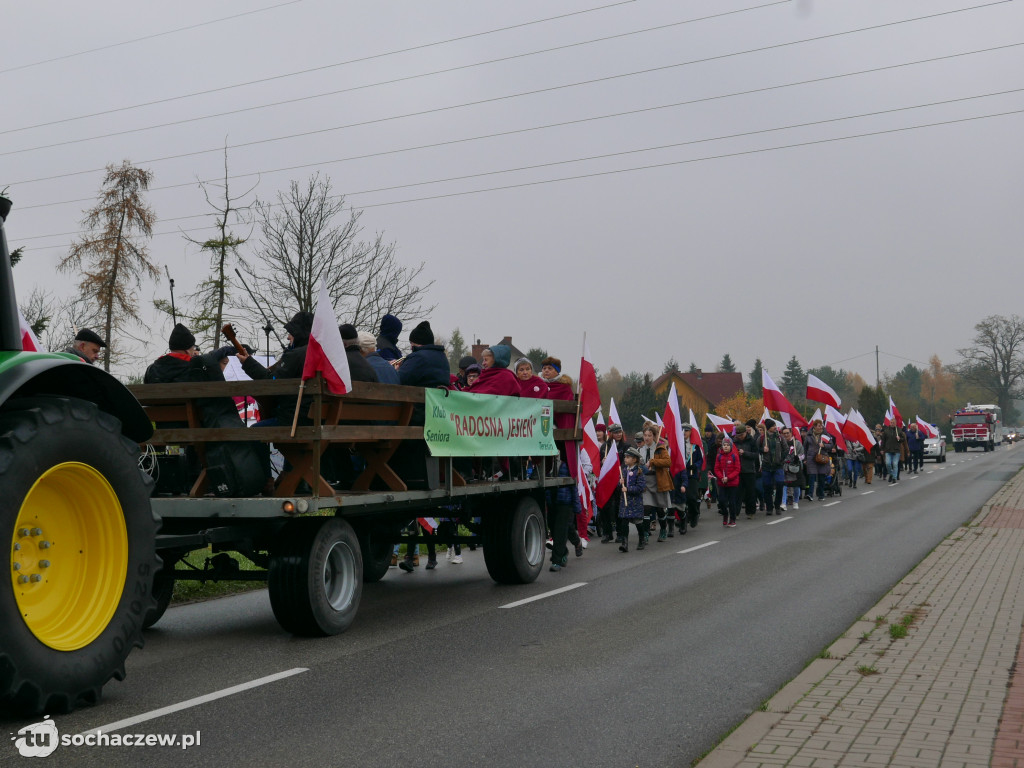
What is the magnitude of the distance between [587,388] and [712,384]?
389ft

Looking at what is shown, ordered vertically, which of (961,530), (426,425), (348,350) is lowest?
(961,530)

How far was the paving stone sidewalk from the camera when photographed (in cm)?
477

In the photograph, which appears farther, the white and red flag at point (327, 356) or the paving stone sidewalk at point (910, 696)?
the white and red flag at point (327, 356)

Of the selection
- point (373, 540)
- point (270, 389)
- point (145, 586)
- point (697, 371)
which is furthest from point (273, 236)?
point (697, 371)

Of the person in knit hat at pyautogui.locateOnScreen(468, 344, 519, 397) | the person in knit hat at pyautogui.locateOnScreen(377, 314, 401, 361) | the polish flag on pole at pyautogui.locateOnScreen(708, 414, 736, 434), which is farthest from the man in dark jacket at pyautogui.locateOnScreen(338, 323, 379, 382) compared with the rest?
the polish flag on pole at pyautogui.locateOnScreen(708, 414, 736, 434)

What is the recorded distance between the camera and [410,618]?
346 inches

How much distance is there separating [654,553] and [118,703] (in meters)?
9.57

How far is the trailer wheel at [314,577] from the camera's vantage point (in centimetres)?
746

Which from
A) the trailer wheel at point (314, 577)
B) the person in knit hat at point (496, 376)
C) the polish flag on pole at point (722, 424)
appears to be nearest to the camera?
the trailer wheel at point (314, 577)

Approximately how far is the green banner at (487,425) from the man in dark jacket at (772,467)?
11646mm

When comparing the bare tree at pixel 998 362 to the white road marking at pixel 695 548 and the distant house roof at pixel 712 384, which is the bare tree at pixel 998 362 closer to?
the distant house roof at pixel 712 384

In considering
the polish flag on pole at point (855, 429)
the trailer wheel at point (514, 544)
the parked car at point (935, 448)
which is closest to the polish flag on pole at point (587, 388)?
the trailer wheel at point (514, 544)

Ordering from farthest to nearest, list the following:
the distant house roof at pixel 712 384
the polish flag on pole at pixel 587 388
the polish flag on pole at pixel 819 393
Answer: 1. the distant house roof at pixel 712 384
2. the polish flag on pole at pixel 819 393
3. the polish flag on pole at pixel 587 388

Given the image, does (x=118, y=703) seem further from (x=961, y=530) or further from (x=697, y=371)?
(x=697, y=371)
